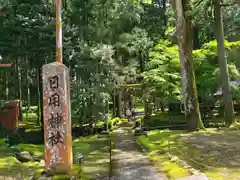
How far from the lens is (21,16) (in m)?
20.5

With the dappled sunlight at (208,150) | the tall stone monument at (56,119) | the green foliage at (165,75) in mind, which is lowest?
the dappled sunlight at (208,150)

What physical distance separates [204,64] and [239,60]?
185 inches

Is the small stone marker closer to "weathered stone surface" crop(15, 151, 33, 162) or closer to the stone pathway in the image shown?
the stone pathway

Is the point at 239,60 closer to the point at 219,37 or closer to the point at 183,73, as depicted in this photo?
the point at 219,37

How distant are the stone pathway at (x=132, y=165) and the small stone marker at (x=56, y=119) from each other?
2.44 metres

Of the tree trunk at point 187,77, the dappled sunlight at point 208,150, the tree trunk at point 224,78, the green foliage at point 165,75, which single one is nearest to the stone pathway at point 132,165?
the dappled sunlight at point 208,150

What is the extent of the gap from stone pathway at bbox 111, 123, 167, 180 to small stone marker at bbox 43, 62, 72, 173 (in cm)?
244

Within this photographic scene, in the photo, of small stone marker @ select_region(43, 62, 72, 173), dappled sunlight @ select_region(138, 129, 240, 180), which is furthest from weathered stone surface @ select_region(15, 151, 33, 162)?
small stone marker @ select_region(43, 62, 72, 173)

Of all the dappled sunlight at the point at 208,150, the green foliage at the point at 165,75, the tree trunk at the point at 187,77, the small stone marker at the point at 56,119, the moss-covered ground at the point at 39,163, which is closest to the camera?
the small stone marker at the point at 56,119

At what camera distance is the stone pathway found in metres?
8.99

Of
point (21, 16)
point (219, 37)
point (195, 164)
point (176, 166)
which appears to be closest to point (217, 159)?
point (195, 164)

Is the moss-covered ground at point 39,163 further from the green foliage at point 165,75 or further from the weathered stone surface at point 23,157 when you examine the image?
the green foliage at point 165,75

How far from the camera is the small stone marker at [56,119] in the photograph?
725cm

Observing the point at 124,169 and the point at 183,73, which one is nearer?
the point at 124,169
